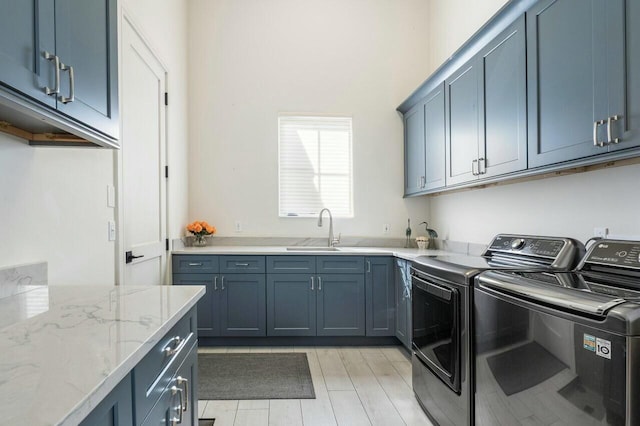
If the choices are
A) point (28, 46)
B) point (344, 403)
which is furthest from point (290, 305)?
point (28, 46)

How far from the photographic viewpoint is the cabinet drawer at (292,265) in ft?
11.3

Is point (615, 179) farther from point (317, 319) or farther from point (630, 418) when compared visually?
point (317, 319)

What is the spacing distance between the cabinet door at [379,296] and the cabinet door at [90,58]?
2531mm

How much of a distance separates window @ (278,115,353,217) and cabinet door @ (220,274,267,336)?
3.16ft

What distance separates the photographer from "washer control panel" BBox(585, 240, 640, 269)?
148cm

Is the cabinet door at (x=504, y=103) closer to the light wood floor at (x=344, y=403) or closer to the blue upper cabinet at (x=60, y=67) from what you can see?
the light wood floor at (x=344, y=403)

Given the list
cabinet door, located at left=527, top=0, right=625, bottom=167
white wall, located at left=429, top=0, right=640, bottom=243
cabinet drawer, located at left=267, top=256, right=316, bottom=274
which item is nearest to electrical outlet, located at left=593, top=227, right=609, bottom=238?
white wall, located at left=429, top=0, right=640, bottom=243

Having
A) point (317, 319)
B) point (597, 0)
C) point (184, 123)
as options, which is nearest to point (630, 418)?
point (597, 0)

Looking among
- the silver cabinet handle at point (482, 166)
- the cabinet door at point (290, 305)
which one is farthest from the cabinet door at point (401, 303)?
the silver cabinet handle at point (482, 166)

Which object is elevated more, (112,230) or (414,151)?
(414,151)

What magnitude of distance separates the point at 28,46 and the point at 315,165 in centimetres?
325

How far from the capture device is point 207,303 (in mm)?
3428

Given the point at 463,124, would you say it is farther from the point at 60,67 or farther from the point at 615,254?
the point at 60,67

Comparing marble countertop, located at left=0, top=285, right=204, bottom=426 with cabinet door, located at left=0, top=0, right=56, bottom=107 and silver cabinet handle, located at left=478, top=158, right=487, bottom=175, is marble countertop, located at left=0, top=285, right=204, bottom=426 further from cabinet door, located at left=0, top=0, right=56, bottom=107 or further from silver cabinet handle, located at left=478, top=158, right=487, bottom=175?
silver cabinet handle, located at left=478, top=158, right=487, bottom=175
